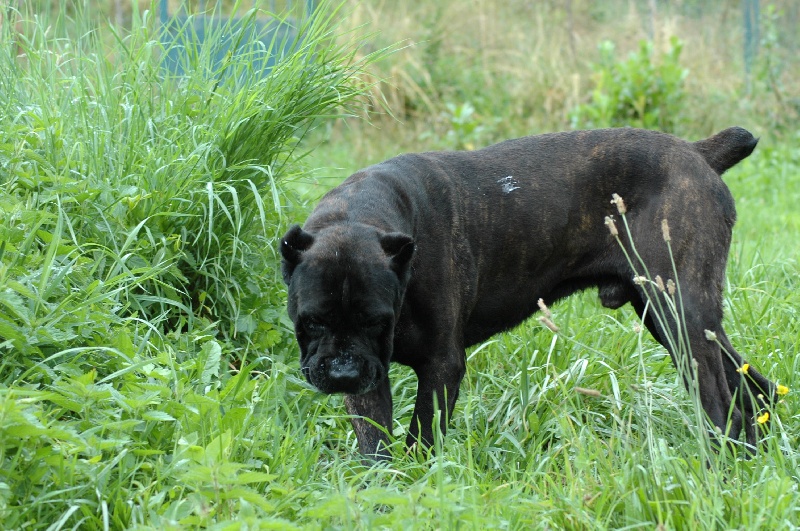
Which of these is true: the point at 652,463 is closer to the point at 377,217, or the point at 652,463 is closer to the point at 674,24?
the point at 377,217

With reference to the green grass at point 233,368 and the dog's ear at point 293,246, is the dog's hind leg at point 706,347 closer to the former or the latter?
the green grass at point 233,368

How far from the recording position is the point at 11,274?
→ 11.4 feet

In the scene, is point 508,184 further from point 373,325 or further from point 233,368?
point 233,368

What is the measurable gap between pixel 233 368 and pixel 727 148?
244 cm

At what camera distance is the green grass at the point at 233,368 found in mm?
2793

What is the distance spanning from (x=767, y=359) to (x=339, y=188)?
2233 mm

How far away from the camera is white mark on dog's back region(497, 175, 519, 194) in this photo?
428 centimetres

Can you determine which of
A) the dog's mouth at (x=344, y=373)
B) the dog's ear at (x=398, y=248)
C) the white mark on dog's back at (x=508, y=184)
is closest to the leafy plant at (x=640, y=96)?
the white mark on dog's back at (x=508, y=184)

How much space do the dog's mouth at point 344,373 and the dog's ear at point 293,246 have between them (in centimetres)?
36

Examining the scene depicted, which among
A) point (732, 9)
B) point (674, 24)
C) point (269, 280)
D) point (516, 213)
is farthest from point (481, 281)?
point (732, 9)

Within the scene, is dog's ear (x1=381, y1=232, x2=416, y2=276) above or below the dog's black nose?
above

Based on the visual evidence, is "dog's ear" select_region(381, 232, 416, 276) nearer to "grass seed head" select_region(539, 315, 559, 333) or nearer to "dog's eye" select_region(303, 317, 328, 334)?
"dog's eye" select_region(303, 317, 328, 334)

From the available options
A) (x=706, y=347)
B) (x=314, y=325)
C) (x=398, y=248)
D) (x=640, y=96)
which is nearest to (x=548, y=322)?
(x=398, y=248)

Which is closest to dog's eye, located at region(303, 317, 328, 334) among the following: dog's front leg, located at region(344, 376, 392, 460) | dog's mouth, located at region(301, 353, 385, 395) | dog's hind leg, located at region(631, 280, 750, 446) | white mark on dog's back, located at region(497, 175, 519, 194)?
dog's mouth, located at region(301, 353, 385, 395)
